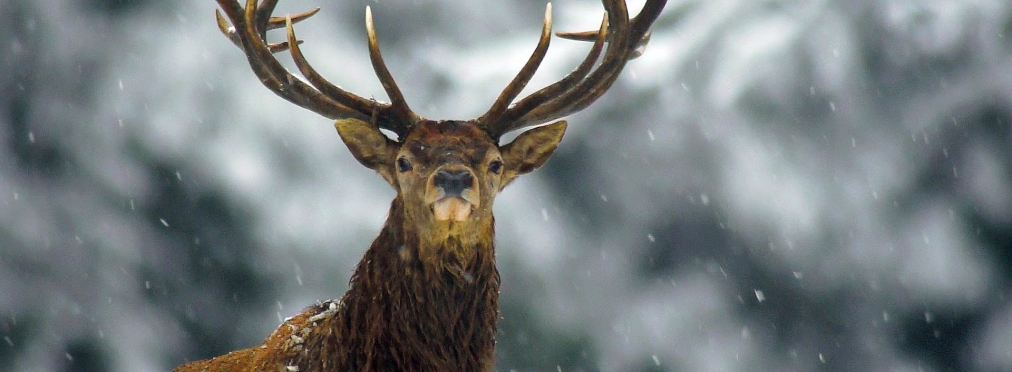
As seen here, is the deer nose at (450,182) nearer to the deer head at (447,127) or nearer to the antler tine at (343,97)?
the deer head at (447,127)

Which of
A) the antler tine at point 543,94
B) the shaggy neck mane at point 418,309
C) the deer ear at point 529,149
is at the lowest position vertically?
the shaggy neck mane at point 418,309

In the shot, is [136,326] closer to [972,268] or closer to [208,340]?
[208,340]

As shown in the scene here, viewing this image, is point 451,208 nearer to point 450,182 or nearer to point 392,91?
point 450,182

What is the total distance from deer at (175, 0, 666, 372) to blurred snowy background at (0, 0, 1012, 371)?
4743 mm

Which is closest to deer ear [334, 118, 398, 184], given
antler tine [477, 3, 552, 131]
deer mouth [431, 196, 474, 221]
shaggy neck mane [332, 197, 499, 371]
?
shaggy neck mane [332, 197, 499, 371]

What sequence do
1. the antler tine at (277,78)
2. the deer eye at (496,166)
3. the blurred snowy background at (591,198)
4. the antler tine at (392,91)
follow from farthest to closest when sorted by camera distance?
the blurred snowy background at (591,198), the antler tine at (277,78), the antler tine at (392,91), the deer eye at (496,166)

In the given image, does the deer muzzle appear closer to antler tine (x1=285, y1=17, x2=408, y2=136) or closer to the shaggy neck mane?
the shaggy neck mane

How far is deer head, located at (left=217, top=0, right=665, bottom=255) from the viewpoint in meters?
3.64

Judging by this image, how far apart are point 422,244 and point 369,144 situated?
46cm

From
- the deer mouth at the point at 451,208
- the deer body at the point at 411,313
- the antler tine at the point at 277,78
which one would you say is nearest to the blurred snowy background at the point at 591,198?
the antler tine at the point at 277,78

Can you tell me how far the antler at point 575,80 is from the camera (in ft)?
13.1

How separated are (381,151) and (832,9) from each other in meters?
6.93

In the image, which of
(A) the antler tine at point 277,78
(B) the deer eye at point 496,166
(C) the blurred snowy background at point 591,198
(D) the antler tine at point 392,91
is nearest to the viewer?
(B) the deer eye at point 496,166

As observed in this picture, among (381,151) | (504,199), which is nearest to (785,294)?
(504,199)
